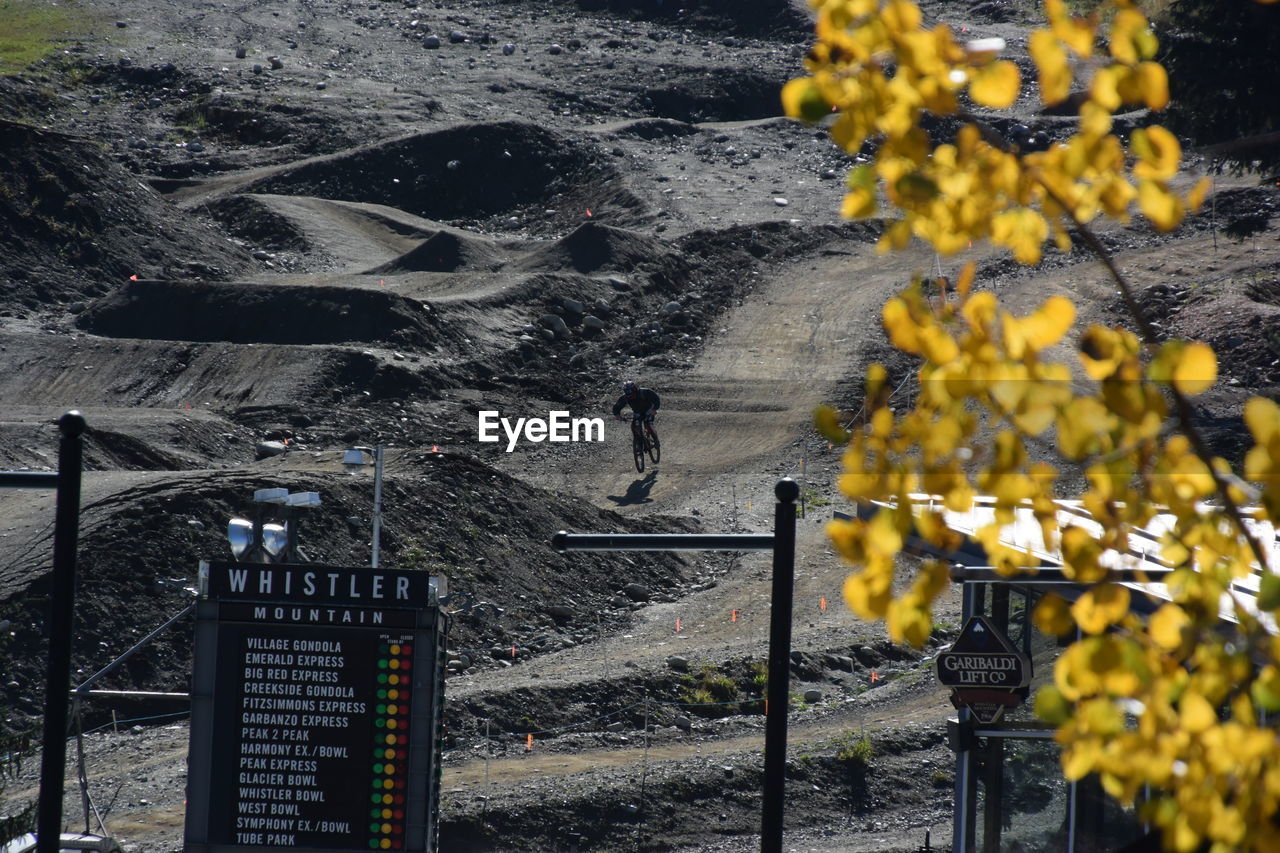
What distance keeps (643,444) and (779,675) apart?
20.2 metres

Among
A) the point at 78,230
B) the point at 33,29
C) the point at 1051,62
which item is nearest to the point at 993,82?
the point at 1051,62

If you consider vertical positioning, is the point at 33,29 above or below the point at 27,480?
above

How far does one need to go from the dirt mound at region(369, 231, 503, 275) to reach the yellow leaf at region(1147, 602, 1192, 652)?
40.7 meters

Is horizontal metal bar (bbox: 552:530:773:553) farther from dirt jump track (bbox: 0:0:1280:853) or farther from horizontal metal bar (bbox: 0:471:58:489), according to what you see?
horizontal metal bar (bbox: 0:471:58:489)

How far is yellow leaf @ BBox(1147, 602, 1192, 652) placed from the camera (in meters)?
3.70

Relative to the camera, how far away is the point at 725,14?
249ft

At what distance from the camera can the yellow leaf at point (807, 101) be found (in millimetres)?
3826

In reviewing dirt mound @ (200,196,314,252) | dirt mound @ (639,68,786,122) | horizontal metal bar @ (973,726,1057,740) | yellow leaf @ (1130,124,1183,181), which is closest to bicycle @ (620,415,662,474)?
horizontal metal bar @ (973,726,1057,740)

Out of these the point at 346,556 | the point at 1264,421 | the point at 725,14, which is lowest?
the point at 346,556

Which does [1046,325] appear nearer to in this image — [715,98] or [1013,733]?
[1013,733]

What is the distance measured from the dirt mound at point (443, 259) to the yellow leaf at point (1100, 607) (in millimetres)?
40497

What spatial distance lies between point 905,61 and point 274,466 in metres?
22.2

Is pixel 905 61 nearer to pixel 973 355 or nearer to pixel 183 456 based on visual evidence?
pixel 973 355

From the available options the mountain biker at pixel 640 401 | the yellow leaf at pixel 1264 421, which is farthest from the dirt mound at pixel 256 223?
the yellow leaf at pixel 1264 421
